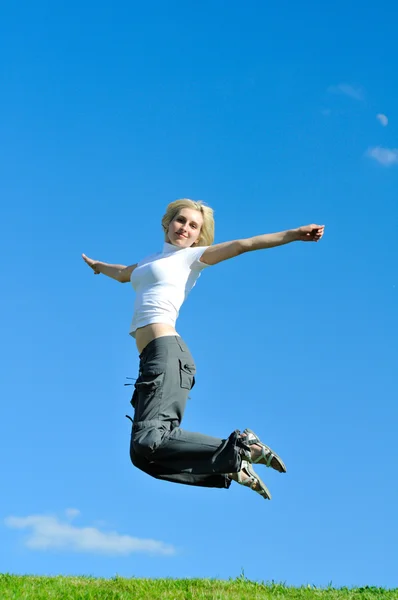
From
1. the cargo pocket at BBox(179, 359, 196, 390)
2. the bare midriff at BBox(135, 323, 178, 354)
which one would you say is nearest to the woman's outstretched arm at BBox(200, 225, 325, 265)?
the bare midriff at BBox(135, 323, 178, 354)

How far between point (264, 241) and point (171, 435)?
1920 millimetres

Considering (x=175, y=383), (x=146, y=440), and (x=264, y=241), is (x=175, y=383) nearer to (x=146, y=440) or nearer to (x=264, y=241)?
(x=146, y=440)

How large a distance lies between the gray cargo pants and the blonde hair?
4.56 ft

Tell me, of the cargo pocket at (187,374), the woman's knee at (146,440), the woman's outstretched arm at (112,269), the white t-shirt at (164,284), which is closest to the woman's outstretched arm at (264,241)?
the white t-shirt at (164,284)

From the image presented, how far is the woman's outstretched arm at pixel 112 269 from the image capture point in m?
8.08

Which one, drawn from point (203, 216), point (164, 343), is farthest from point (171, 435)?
point (203, 216)

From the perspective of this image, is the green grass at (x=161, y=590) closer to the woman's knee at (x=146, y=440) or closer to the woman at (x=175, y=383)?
the woman at (x=175, y=383)

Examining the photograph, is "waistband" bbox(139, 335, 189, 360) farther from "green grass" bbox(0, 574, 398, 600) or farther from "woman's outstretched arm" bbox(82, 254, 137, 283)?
"green grass" bbox(0, 574, 398, 600)

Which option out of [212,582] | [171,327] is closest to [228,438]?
[171,327]

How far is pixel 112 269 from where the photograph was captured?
8375 millimetres

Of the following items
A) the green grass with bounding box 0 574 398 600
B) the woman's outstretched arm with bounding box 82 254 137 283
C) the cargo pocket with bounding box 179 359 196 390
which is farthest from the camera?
the woman's outstretched arm with bounding box 82 254 137 283

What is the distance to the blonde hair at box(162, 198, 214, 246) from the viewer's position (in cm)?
770

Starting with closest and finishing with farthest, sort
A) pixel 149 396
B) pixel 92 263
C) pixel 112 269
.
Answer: pixel 149 396 → pixel 112 269 → pixel 92 263

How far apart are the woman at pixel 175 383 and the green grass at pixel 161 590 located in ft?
6.74
